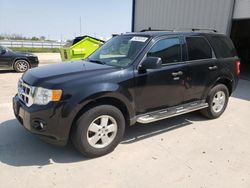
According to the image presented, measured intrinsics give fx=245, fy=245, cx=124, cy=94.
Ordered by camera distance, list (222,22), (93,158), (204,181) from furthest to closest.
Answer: (222,22) → (93,158) → (204,181)

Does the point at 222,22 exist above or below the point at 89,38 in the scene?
above

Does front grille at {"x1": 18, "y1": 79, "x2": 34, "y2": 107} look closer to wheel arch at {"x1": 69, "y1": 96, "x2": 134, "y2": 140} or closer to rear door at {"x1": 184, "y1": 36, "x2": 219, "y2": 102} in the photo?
wheel arch at {"x1": 69, "y1": 96, "x2": 134, "y2": 140}

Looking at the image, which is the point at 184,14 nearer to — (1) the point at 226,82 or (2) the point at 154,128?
(1) the point at 226,82

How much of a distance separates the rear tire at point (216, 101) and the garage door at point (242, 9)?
5448 millimetres

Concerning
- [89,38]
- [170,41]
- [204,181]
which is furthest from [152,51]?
[89,38]

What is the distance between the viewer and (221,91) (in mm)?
5238

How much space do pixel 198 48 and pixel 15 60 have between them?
8.99 m

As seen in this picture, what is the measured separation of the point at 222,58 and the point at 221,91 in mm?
699

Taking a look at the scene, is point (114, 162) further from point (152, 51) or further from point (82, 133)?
point (152, 51)

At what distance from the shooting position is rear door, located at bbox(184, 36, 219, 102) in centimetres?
452

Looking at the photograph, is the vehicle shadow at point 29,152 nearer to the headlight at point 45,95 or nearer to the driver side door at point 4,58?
the headlight at point 45,95

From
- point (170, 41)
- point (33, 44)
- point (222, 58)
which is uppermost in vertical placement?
point (170, 41)

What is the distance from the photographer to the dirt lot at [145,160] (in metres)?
3.01

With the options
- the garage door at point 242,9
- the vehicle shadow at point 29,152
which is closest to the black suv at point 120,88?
the vehicle shadow at point 29,152
